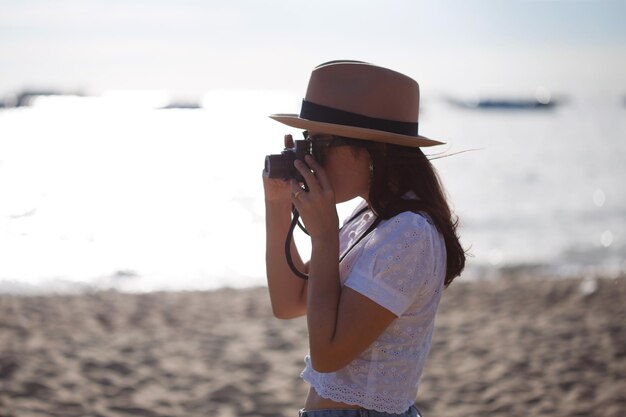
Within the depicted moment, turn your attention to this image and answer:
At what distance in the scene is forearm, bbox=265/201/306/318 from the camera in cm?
215

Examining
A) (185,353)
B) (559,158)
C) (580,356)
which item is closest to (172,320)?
(185,353)

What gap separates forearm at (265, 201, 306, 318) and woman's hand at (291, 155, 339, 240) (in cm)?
40

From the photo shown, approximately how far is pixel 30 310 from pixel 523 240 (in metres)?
8.53

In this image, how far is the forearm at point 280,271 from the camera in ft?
7.05

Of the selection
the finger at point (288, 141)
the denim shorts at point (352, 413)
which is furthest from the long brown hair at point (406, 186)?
the denim shorts at point (352, 413)

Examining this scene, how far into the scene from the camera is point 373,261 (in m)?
1.67

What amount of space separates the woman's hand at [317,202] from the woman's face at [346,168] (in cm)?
5

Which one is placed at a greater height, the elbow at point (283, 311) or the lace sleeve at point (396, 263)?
the lace sleeve at point (396, 263)

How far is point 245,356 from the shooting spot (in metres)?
5.93

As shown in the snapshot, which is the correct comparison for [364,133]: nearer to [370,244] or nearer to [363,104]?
[363,104]

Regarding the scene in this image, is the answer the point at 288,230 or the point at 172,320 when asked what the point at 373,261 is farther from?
the point at 172,320

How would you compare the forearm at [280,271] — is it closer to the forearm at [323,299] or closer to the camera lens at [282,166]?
the camera lens at [282,166]

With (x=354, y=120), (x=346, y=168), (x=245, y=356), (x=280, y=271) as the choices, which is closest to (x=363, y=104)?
(x=354, y=120)

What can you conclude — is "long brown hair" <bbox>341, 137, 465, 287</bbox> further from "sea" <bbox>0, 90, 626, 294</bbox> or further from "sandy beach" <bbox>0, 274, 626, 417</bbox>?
"sandy beach" <bbox>0, 274, 626, 417</bbox>
